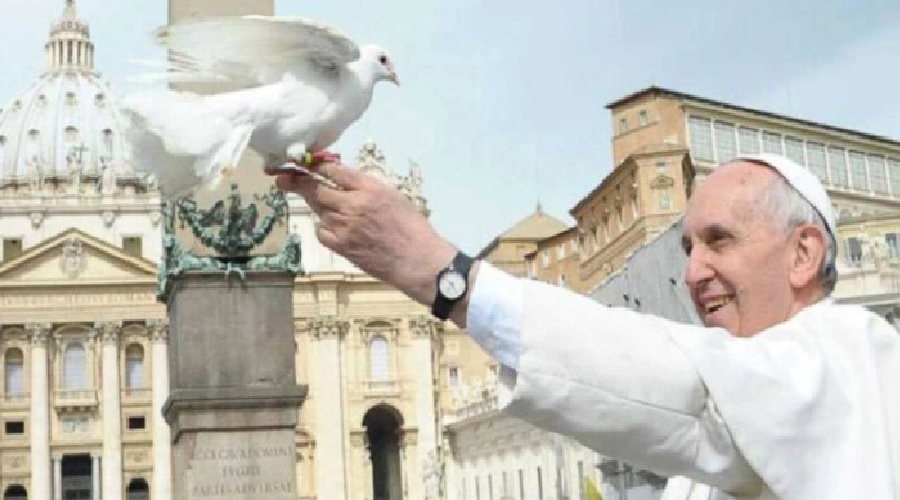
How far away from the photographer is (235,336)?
987 cm

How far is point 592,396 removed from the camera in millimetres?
1720

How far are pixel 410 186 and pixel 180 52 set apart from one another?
179ft

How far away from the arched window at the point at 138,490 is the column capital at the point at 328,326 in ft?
28.5

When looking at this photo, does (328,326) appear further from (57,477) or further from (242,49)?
(242,49)

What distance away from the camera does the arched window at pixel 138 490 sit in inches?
2297

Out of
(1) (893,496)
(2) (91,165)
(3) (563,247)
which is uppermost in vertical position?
(2) (91,165)

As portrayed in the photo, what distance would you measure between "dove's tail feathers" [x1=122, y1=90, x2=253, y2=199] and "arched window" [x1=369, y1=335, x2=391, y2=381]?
5800cm

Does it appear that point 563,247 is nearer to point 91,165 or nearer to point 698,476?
point 91,165

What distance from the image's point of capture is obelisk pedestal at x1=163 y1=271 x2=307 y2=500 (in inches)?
376

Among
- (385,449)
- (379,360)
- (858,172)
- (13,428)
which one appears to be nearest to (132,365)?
(13,428)

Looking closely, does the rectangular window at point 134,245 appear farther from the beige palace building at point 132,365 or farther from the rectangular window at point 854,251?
the rectangular window at point 854,251

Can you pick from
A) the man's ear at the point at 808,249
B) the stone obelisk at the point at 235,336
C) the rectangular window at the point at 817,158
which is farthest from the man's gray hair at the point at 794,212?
the rectangular window at the point at 817,158

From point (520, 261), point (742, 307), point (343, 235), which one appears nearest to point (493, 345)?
point (343, 235)

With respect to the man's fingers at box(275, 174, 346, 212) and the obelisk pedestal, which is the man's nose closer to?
the man's fingers at box(275, 174, 346, 212)
